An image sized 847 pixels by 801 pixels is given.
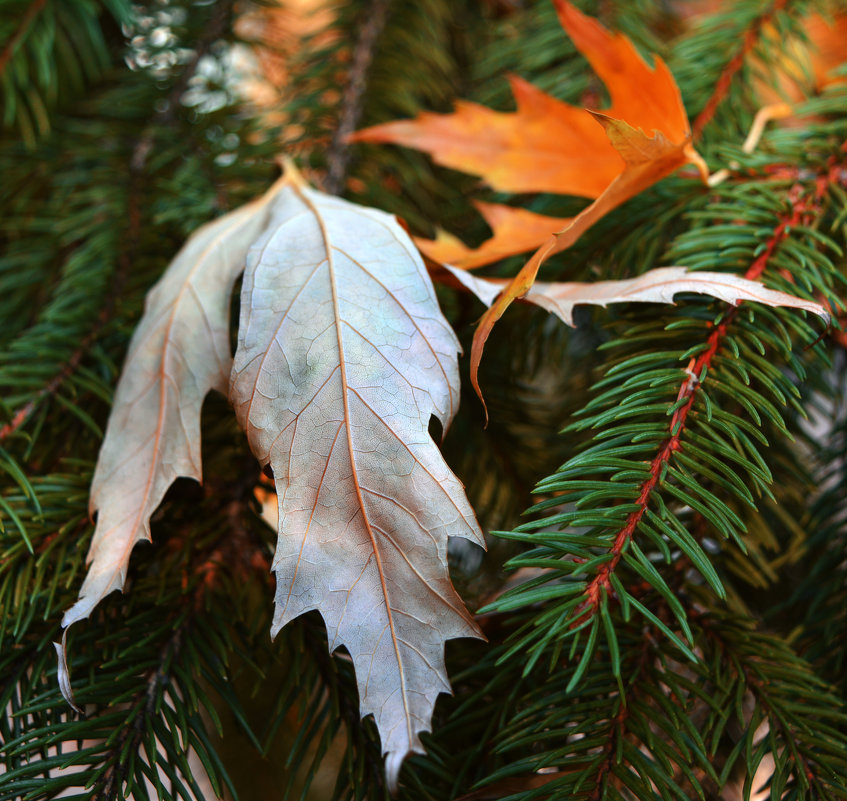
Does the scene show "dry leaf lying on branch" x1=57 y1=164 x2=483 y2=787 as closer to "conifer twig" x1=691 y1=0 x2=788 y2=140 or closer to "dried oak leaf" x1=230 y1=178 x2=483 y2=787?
"dried oak leaf" x1=230 y1=178 x2=483 y2=787

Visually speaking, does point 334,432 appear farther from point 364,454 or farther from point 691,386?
point 691,386

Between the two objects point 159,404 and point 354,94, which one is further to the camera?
point 354,94

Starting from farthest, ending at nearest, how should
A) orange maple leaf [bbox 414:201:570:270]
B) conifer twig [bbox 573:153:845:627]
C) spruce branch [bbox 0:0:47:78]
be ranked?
spruce branch [bbox 0:0:47:78] < orange maple leaf [bbox 414:201:570:270] < conifer twig [bbox 573:153:845:627]

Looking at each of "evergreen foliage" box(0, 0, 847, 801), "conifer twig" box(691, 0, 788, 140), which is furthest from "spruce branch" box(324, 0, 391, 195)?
"conifer twig" box(691, 0, 788, 140)

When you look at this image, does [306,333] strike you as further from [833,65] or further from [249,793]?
[833,65]

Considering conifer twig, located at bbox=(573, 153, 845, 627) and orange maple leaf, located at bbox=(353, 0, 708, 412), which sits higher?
orange maple leaf, located at bbox=(353, 0, 708, 412)

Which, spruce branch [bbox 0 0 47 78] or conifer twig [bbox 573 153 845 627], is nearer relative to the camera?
conifer twig [bbox 573 153 845 627]

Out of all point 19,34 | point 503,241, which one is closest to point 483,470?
point 503,241
